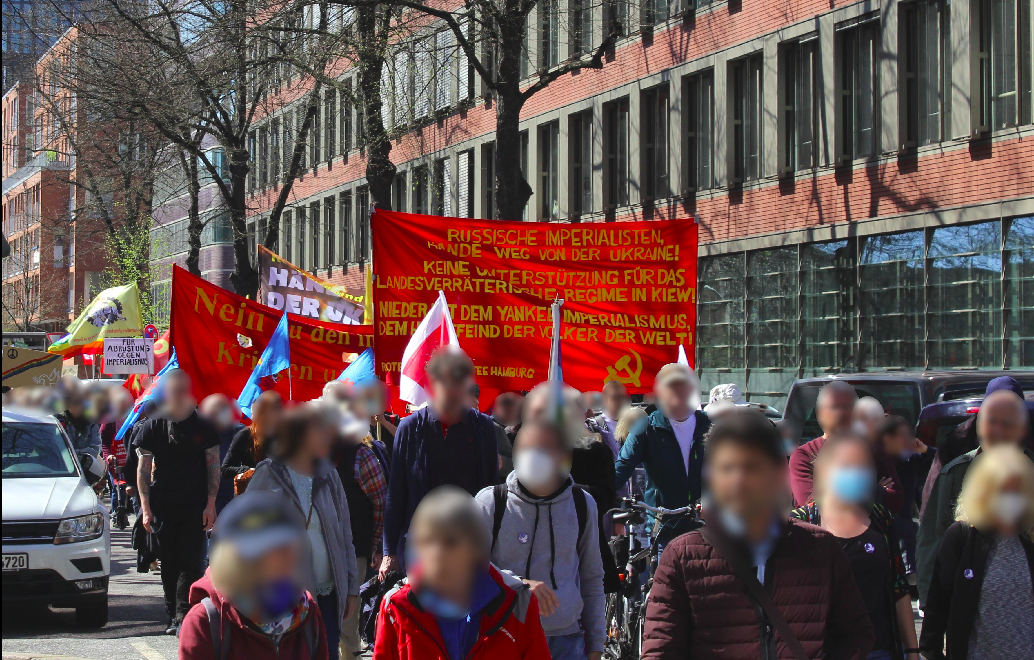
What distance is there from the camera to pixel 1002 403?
6055 mm

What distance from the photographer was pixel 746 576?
3631 mm

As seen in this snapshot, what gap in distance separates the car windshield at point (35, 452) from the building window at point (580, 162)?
21.7 m

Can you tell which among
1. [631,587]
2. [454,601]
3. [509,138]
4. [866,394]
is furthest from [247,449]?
[509,138]

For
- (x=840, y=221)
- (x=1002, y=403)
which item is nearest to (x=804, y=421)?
(x=1002, y=403)

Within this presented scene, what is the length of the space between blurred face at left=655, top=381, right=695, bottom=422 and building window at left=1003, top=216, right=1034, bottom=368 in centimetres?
1435

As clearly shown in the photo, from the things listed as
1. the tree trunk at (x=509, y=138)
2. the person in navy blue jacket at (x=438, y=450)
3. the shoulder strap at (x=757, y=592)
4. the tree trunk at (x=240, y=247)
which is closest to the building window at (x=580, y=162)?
the tree trunk at (x=240, y=247)

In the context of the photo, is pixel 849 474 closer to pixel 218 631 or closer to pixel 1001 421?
pixel 1001 421

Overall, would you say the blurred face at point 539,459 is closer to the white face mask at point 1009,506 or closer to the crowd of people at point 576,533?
the crowd of people at point 576,533

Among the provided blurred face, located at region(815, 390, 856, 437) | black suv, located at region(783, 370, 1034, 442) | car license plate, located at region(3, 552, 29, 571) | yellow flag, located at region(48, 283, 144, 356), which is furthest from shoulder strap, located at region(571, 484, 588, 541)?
yellow flag, located at region(48, 283, 144, 356)

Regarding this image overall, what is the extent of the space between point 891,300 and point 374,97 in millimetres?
9470

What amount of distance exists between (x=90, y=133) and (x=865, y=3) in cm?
1586

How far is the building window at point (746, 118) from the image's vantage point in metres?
26.4

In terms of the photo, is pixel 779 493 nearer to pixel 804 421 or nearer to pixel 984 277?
pixel 804 421

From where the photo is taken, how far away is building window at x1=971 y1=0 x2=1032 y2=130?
20391mm
